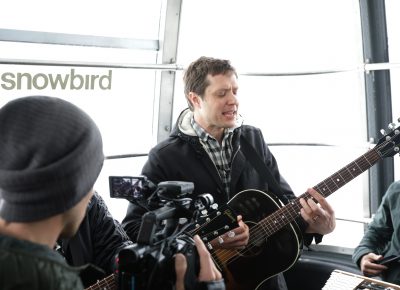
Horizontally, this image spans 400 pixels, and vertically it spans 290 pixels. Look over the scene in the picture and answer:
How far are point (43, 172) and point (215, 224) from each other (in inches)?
63.2

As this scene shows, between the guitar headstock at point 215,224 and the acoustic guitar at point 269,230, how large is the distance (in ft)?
0.45

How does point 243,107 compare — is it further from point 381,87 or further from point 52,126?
point 52,126

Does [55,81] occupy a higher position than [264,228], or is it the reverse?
[55,81]

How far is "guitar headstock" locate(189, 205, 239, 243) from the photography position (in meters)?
2.68

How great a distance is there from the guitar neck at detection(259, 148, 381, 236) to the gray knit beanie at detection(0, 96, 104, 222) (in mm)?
1831

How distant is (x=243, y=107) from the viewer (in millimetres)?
4945

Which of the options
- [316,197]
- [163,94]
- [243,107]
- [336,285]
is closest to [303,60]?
[243,107]

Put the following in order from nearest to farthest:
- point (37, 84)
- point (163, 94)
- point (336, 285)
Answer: point (336, 285) → point (37, 84) → point (163, 94)

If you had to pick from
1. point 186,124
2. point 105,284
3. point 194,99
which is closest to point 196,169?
point 186,124

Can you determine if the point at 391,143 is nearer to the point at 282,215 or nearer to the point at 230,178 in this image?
the point at 282,215

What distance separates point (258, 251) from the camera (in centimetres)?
304

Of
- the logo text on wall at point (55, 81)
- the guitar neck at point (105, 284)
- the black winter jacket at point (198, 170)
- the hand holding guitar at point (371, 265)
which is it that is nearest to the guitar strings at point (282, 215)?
the black winter jacket at point (198, 170)

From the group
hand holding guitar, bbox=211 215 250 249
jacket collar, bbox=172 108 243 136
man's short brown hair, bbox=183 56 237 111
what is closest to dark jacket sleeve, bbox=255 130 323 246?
jacket collar, bbox=172 108 243 136

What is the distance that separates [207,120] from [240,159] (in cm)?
29
